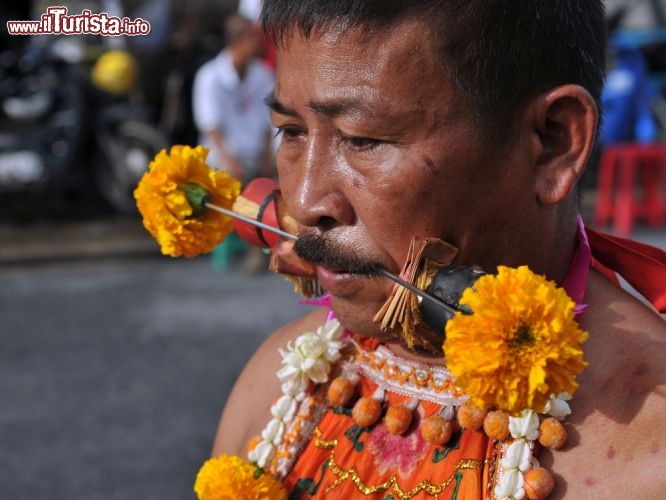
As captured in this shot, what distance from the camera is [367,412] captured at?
1.81 meters

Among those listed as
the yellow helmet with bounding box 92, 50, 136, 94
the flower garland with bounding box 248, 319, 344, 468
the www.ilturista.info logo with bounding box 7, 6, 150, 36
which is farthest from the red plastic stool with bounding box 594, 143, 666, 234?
the flower garland with bounding box 248, 319, 344, 468

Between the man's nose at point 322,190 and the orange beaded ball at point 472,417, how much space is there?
35cm

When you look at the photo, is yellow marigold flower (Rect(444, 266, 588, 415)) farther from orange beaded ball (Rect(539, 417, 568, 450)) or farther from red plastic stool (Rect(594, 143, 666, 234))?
red plastic stool (Rect(594, 143, 666, 234))

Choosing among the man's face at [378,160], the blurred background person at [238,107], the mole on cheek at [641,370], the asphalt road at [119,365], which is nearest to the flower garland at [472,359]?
the mole on cheek at [641,370]

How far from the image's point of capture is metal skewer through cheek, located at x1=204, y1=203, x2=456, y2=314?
1446 mm

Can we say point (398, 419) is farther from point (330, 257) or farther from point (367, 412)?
point (330, 257)

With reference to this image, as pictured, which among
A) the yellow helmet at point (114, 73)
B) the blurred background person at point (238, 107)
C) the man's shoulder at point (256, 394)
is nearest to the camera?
the man's shoulder at point (256, 394)

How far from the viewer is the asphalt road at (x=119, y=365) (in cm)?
489

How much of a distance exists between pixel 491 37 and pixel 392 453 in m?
0.71

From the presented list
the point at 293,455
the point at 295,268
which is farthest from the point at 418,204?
the point at 293,455

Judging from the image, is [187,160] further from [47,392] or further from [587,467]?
[47,392]

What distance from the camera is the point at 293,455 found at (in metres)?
1.89

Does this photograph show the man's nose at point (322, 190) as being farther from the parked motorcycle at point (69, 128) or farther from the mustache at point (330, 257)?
the parked motorcycle at point (69, 128)

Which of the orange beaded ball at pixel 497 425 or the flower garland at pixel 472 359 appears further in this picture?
the orange beaded ball at pixel 497 425
